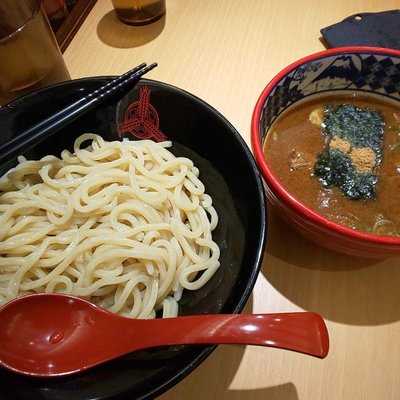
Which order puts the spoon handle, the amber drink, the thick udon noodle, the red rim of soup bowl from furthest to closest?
the amber drink, the thick udon noodle, the red rim of soup bowl, the spoon handle

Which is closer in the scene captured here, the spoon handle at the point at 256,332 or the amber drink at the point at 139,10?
the spoon handle at the point at 256,332

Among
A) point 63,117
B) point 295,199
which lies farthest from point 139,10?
point 295,199

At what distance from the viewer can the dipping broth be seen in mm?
837

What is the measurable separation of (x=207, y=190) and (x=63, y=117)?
415 mm

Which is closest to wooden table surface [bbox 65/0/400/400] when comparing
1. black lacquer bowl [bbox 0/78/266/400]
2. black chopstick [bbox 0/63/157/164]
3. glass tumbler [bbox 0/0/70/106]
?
black lacquer bowl [bbox 0/78/266/400]

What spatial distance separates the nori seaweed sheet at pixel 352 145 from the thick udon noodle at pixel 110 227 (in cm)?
32

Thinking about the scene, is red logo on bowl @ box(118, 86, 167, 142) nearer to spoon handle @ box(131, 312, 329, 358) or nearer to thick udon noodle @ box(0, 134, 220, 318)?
thick udon noodle @ box(0, 134, 220, 318)

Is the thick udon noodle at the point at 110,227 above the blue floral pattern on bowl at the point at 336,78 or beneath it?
beneath

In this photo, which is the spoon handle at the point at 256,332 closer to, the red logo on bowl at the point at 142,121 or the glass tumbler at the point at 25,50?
the red logo on bowl at the point at 142,121

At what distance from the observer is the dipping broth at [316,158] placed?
837mm

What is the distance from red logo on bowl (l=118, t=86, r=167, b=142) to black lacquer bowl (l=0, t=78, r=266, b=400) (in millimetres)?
15

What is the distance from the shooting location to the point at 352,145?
37.1 inches

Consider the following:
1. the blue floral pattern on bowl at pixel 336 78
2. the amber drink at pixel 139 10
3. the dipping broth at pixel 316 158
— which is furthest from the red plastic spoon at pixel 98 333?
the amber drink at pixel 139 10

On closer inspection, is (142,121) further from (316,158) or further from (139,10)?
(139,10)
